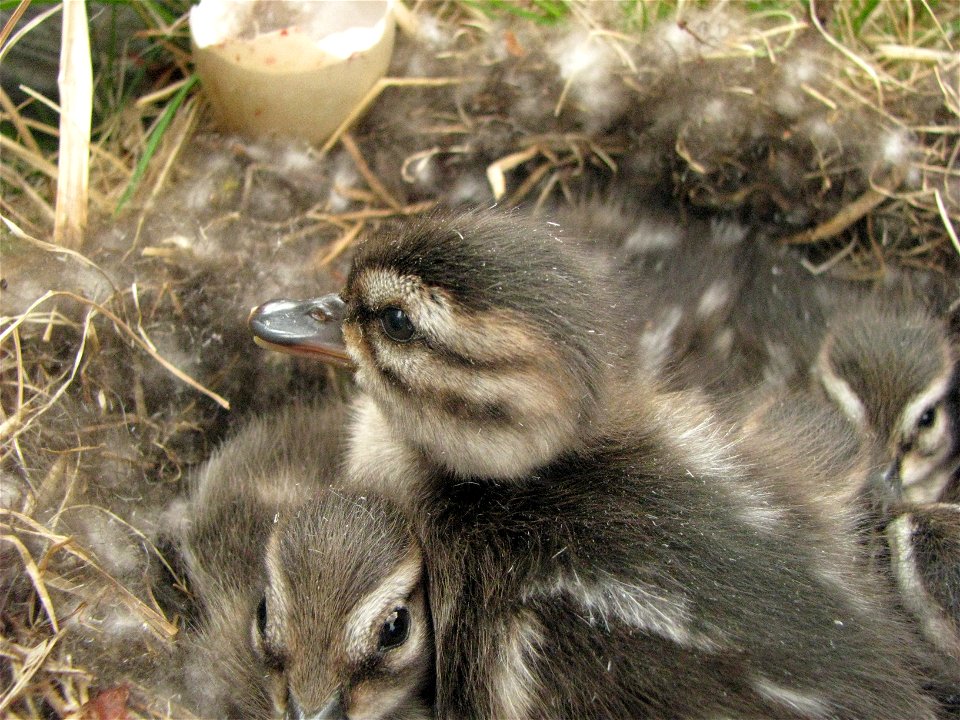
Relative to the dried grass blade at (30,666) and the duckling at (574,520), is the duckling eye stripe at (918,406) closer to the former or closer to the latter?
the duckling at (574,520)

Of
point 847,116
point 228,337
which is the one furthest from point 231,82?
point 847,116

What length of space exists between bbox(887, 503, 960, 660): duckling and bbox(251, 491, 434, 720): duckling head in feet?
2.59

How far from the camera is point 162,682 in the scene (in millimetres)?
1487

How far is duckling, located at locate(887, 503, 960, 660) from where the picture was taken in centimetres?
147

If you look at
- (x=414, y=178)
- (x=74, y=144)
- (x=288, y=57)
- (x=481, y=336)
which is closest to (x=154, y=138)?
(x=74, y=144)

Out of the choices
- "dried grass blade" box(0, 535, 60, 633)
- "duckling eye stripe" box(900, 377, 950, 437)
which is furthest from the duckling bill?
"duckling eye stripe" box(900, 377, 950, 437)

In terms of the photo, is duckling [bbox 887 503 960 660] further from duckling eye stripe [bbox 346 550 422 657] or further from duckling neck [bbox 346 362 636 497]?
duckling eye stripe [bbox 346 550 422 657]

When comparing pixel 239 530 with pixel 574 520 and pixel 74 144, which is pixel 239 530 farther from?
pixel 74 144

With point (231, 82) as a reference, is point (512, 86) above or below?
below

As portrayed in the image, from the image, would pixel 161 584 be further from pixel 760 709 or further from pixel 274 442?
pixel 760 709

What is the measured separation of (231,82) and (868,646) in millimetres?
1615

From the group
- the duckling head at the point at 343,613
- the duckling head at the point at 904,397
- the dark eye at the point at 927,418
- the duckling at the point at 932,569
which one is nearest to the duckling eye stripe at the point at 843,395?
the duckling head at the point at 904,397

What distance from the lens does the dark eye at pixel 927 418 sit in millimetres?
1777

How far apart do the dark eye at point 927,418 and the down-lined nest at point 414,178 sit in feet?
1.31
